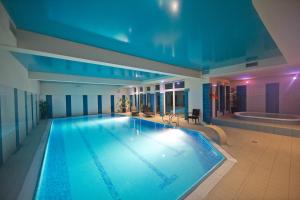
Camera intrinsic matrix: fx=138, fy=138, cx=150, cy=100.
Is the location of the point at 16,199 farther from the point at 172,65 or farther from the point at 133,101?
the point at 133,101

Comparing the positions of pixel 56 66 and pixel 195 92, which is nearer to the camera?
pixel 56 66

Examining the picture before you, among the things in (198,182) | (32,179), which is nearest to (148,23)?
(198,182)

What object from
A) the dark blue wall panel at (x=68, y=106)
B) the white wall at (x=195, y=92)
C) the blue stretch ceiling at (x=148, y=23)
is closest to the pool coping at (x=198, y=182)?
the blue stretch ceiling at (x=148, y=23)

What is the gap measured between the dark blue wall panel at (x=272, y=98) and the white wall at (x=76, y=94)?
11.8 meters

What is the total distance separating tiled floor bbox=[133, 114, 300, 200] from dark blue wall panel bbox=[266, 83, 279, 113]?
5.11m

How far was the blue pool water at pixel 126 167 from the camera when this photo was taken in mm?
2479

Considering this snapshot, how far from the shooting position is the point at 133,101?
47.7ft

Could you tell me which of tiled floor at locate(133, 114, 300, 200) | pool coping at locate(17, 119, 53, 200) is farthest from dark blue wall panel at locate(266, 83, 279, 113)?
pool coping at locate(17, 119, 53, 200)

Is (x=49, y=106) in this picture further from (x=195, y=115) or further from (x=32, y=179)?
(x=195, y=115)

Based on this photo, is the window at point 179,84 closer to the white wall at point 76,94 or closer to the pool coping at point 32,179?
the white wall at point 76,94

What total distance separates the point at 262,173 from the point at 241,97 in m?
8.27

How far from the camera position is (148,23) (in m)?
2.64

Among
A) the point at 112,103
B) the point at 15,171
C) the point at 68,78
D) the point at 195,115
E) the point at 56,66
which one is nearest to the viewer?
the point at 15,171

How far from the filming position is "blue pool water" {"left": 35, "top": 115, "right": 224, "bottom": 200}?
248 cm
